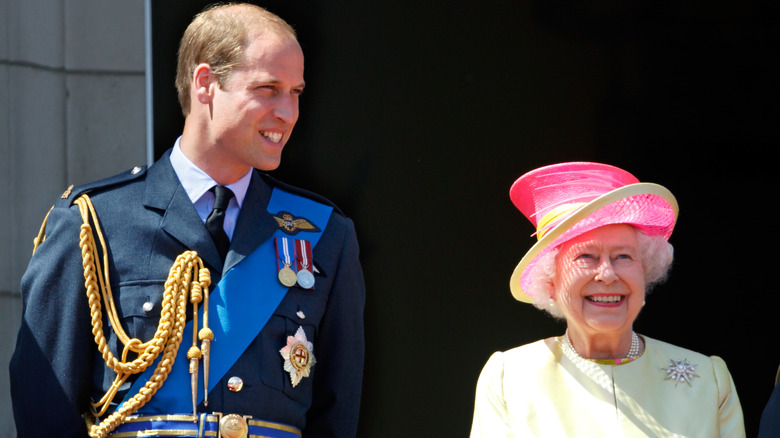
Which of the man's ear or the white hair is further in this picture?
the white hair

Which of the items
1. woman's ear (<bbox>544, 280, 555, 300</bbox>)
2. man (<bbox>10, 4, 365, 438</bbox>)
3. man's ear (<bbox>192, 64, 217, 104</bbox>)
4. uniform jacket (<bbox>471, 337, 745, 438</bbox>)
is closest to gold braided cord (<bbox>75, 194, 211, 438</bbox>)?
man (<bbox>10, 4, 365, 438</bbox>)

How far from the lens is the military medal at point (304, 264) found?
308 cm

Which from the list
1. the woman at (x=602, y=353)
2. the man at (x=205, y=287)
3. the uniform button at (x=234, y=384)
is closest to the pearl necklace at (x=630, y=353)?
the woman at (x=602, y=353)

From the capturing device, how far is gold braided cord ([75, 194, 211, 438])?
9.45ft

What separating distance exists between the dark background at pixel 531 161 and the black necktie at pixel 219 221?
1.32 meters

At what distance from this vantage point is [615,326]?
10.3 feet

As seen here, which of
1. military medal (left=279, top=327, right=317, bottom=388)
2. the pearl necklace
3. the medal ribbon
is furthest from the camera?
the pearl necklace

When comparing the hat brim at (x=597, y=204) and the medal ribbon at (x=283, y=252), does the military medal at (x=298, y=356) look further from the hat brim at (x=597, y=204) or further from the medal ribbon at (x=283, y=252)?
the hat brim at (x=597, y=204)

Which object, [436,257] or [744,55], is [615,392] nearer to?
[436,257]

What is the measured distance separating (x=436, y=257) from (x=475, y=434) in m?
1.26

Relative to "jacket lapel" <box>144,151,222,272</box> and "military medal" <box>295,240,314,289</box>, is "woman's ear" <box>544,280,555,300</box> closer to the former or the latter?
"military medal" <box>295,240,314,289</box>

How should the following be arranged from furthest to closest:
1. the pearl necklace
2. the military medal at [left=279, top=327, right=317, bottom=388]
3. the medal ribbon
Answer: the pearl necklace
the medal ribbon
the military medal at [left=279, top=327, right=317, bottom=388]

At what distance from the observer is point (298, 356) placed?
3.02 meters

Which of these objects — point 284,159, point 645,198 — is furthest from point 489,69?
point 645,198
